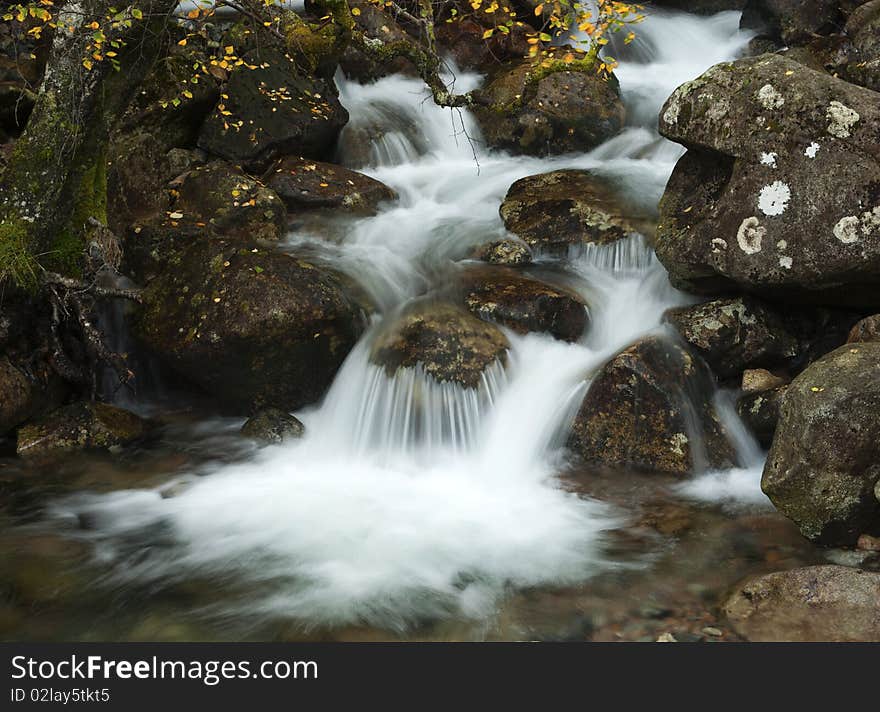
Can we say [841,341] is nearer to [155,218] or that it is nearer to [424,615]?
[424,615]

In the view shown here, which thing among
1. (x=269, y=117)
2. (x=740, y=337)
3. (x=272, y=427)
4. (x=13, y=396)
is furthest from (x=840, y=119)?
(x=13, y=396)

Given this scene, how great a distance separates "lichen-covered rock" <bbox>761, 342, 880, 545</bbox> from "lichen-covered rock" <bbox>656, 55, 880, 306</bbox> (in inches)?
52.4

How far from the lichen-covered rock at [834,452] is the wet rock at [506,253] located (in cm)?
387

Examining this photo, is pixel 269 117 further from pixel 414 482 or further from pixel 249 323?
pixel 414 482

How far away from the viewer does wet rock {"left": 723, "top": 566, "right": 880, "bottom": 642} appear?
4.19 metres

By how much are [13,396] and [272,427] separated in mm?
2218

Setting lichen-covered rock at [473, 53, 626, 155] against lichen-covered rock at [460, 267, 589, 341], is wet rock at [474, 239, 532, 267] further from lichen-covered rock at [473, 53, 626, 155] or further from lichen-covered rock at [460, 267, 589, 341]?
lichen-covered rock at [473, 53, 626, 155]

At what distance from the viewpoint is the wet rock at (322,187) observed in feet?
31.5

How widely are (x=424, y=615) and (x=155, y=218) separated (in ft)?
19.1

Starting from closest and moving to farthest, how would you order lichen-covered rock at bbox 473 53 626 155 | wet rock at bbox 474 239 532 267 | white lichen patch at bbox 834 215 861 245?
white lichen patch at bbox 834 215 861 245 < wet rock at bbox 474 239 532 267 < lichen-covered rock at bbox 473 53 626 155

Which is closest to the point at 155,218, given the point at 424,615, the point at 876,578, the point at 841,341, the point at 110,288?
the point at 110,288

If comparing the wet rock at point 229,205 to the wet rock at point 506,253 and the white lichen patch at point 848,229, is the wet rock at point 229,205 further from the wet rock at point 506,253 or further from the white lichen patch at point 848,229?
the white lichen patch at point 848,229

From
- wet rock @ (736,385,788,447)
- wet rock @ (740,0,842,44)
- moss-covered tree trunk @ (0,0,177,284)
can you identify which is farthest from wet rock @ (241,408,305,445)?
wet rock @ (740,0,842,44)

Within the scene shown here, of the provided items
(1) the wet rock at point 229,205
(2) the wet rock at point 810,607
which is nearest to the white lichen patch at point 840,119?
(2) the wet rock at point 810,607
